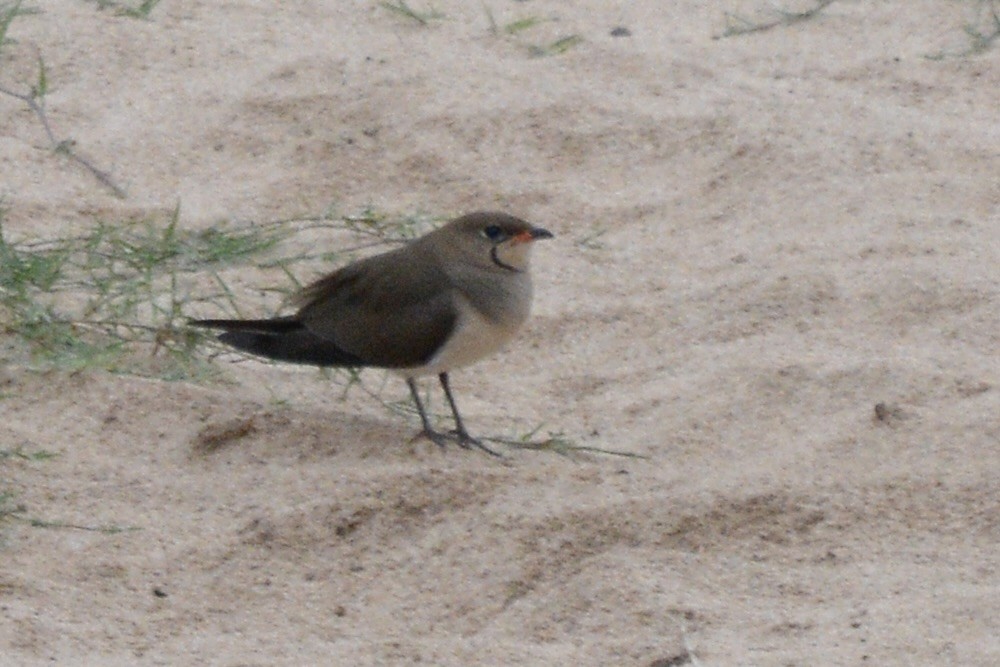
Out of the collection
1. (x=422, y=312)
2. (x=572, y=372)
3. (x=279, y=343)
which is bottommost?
(x=572, y=372)

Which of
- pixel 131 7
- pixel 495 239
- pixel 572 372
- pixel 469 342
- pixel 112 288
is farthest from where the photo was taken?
pixel 131 7

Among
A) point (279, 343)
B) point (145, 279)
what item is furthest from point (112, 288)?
point (279, 343)

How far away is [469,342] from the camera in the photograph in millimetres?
4348

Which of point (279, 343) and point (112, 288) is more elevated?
point (279, 343)

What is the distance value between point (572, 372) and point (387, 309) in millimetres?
587

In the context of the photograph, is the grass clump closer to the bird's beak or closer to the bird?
the bird

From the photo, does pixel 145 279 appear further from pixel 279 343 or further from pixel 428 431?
pixel 428 431

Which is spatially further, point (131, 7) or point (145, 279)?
point (131, 7)

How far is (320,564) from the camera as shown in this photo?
3.85 metres

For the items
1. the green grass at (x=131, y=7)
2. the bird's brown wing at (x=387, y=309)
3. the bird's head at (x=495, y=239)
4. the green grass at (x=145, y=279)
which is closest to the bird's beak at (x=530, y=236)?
the bird's head at (x=495, y=239)

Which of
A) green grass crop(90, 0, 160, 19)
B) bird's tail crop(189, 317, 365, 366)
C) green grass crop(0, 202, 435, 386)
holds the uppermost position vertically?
bird's tail crop(189, 317, 365, 366)

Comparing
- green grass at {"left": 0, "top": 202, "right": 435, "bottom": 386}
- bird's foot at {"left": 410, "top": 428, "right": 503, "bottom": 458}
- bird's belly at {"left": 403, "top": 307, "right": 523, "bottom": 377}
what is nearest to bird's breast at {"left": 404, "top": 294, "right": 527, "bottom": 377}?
bird's belly at {"left": 403, "top": 307, "right": 523, "bottom": 377}

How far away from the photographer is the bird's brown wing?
4363 mm

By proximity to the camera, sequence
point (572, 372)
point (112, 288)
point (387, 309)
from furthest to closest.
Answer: point (112, 288), point (572, 372), point (387, 309)
